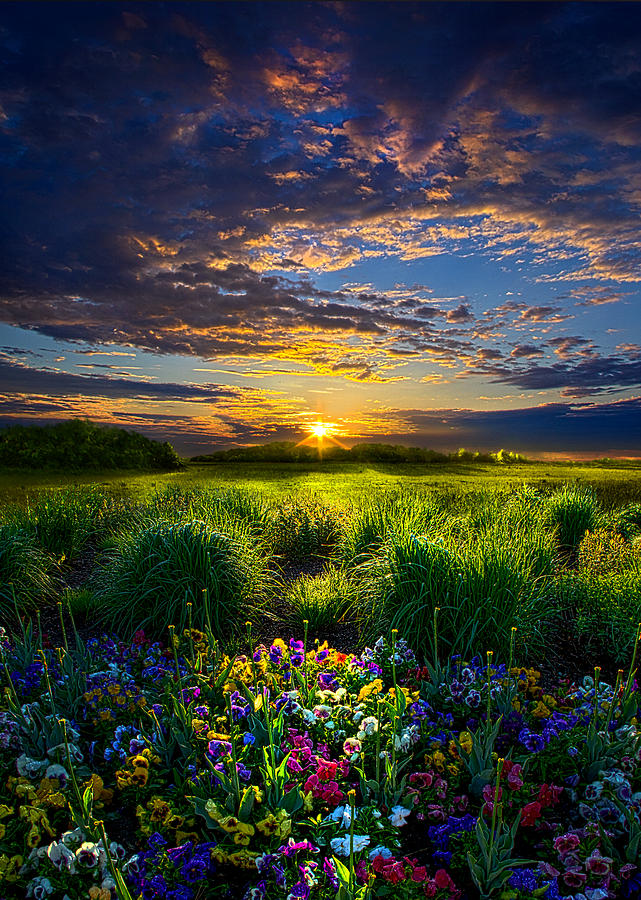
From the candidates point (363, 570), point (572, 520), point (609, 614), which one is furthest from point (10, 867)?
point (572, 520)

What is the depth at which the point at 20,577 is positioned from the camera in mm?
5977

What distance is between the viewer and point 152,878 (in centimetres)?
225

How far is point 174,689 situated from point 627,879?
2.59 m

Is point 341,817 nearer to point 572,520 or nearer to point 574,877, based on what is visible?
point 574,877

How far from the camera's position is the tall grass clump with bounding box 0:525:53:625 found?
5672mm

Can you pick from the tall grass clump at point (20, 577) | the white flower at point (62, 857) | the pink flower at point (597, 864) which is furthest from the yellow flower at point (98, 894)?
the tall grass clump at point (20, 577)

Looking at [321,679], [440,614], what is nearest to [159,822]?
[321,679]

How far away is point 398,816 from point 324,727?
778mm

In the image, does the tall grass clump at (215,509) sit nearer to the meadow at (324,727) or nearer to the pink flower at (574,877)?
the meadow at (324,727)

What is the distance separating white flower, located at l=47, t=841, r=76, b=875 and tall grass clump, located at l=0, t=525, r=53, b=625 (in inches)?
144

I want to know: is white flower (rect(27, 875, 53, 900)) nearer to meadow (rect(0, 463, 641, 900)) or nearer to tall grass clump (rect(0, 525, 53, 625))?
meadow (rect(0, 463, 641, 900))

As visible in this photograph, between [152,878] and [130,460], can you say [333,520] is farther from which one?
[130,460]

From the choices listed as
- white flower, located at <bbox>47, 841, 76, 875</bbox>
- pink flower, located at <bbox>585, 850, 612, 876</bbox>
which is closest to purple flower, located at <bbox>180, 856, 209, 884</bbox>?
white flower, located at <bbox>47, 841, 76, 875</bbox>

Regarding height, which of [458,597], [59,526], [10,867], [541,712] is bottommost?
[10,867]
